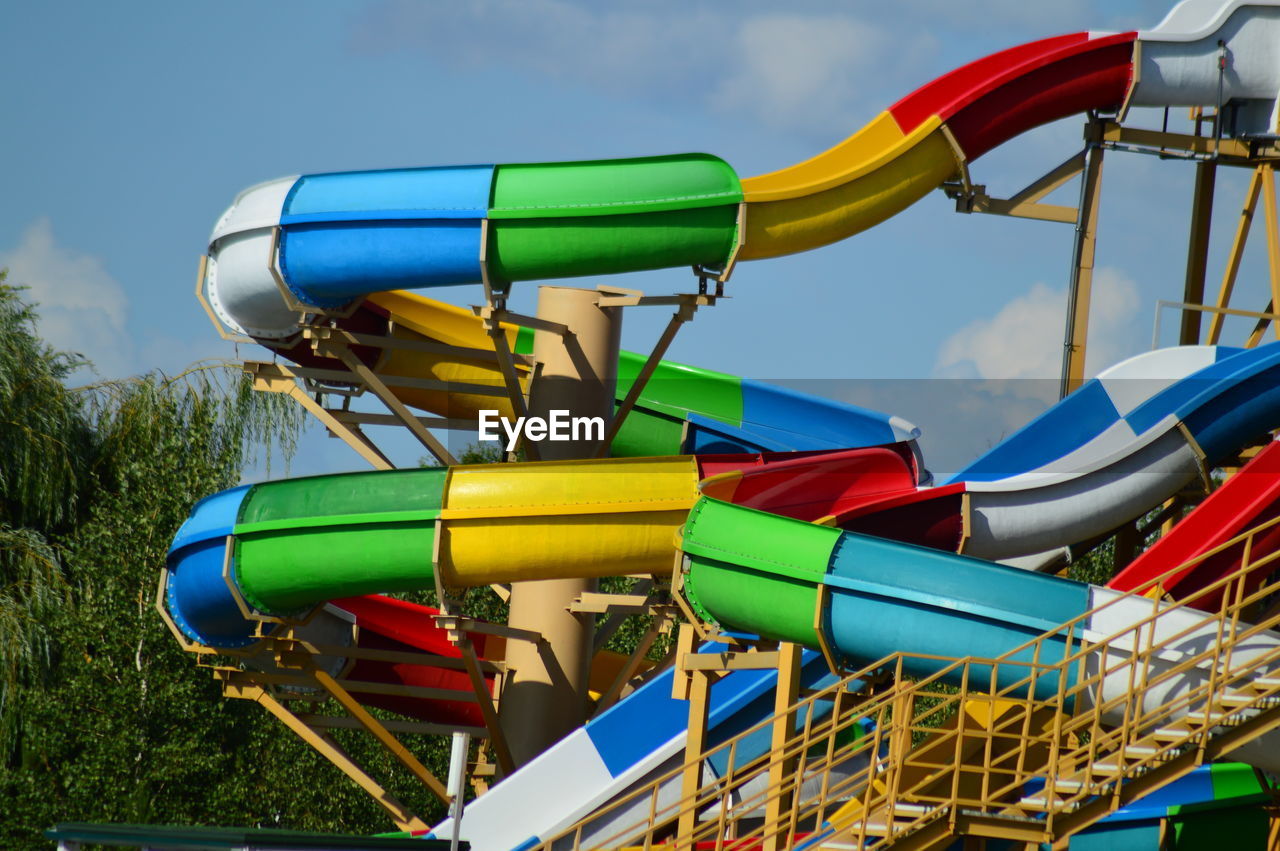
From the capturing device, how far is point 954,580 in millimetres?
9352

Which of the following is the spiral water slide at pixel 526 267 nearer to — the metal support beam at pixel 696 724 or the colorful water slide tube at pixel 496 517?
Answer: the colorful water slide tube at pixel 496 517

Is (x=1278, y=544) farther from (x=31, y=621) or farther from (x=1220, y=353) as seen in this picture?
(x=31, y=621)

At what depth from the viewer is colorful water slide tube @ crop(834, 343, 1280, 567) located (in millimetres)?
11688

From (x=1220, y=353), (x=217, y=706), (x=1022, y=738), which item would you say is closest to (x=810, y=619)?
(x=1022, y=738)

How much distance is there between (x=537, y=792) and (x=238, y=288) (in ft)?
14.6

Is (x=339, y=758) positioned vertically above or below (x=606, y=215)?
below

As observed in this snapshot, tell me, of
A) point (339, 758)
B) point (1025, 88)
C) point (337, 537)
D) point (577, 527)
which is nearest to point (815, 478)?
point (577, 527)

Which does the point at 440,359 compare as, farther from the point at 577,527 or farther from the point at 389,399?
the point at 577,527

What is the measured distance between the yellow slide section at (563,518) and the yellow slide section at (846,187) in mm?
1860

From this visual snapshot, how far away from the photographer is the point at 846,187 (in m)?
12.4

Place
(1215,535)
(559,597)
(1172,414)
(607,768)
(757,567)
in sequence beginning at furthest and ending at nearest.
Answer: (559,597)
(607,768)
(1172,414)
(1215,535)
(757,567)

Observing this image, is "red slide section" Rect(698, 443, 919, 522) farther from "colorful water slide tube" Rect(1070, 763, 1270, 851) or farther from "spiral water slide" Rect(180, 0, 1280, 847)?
"colorful water slide tube" Rect(1070, 763, 1270, 851)

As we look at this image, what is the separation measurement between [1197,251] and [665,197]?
558 cm

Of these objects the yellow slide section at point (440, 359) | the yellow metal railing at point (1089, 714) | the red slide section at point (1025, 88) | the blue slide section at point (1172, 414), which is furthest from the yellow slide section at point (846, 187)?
the yellow metal railing at point (1089, 714)
